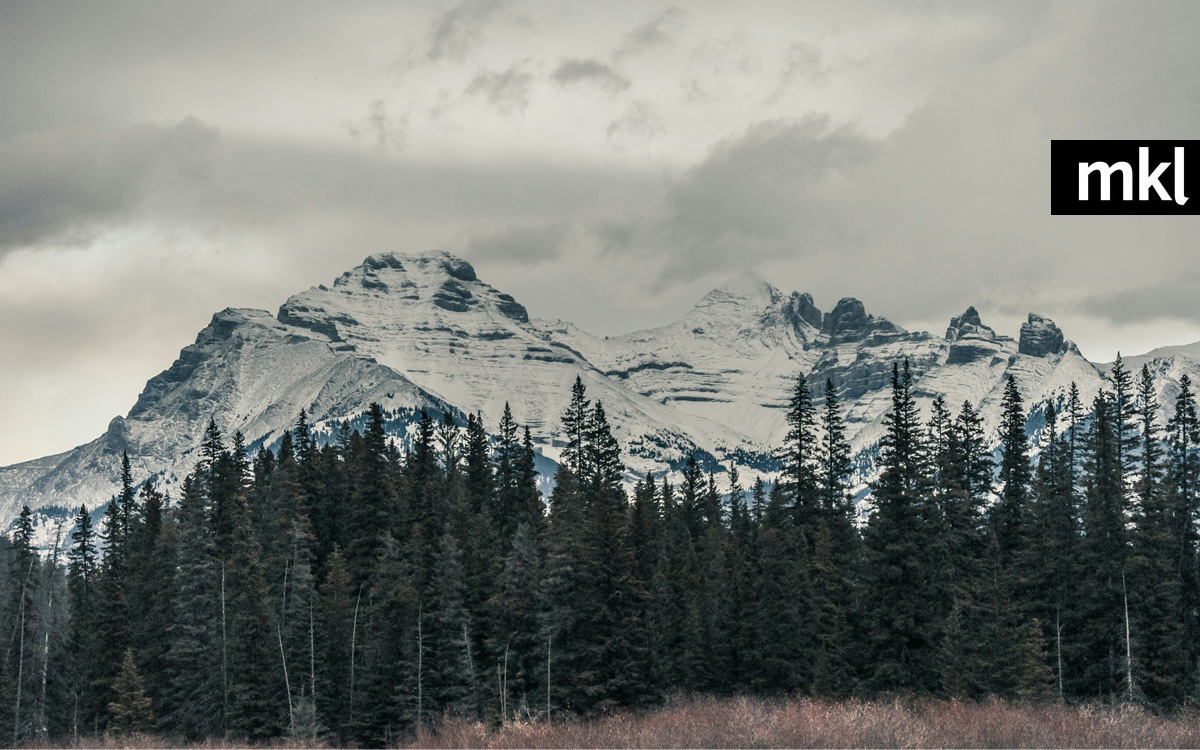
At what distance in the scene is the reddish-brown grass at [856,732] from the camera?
20719 millimetres

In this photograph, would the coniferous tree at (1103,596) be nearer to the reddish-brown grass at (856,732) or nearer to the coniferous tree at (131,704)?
the reddish-brown grass at (856,732)

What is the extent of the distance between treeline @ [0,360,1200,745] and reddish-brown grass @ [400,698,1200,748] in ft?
77.5

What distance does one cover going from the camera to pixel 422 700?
6438 cm

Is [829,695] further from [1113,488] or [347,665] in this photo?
[347,665]

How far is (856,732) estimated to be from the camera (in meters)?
21.2

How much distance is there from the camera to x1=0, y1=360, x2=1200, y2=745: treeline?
5375 centimetres

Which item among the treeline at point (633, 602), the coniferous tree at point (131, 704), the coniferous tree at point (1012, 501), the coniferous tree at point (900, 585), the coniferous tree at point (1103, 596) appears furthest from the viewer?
the coniferous tree at point (1012, 501)

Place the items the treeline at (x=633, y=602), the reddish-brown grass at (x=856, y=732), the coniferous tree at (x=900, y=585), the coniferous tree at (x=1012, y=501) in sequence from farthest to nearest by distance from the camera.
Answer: the coniferous tree at (x=1012, y=501), the treeline at (x=633, y=602), the coniferous tree at (x=900, y=585), the reddish-brown grass at (x=856, y=732)

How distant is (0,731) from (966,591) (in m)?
59.1

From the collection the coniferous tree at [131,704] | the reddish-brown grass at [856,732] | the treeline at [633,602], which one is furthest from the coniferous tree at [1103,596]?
the coniferous tree at [131,704]

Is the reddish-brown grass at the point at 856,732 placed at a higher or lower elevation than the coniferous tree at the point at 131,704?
higher

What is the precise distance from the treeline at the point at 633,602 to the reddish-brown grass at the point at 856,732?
23.6 metres

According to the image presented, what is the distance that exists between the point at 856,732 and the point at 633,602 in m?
39.0

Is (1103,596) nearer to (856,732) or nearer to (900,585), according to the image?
(900,585)
